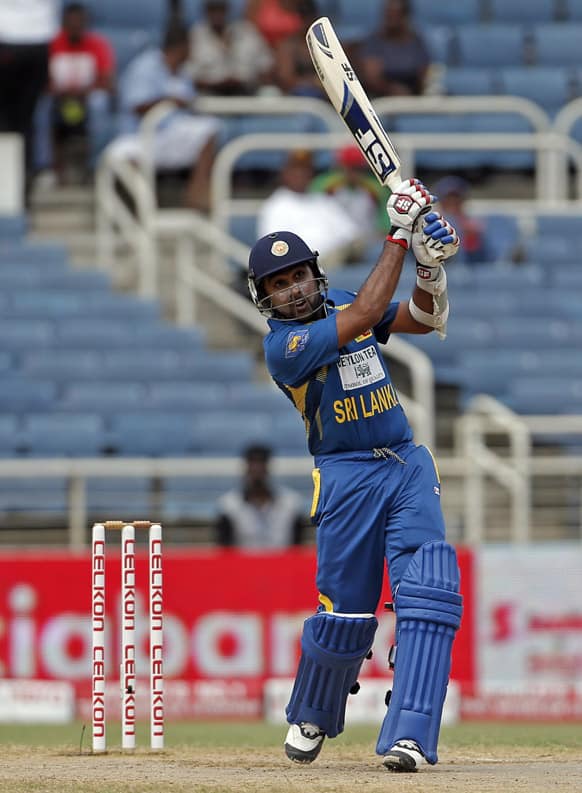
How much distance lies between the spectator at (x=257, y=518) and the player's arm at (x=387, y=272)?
5.54 m

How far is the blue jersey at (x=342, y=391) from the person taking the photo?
705cm

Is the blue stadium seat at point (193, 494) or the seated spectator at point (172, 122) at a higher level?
the seated spectator at point (172, 122)

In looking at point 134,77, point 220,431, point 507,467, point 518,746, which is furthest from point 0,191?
point 518,746

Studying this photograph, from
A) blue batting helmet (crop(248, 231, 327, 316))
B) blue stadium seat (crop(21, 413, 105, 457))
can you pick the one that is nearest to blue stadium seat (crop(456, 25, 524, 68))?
blue stadium seat (crop(21, 413, 105, 457))

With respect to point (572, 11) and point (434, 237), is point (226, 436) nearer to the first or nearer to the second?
point (434, 237)

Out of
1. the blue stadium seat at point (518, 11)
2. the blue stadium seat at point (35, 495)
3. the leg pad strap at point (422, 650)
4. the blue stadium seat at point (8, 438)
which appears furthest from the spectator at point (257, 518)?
the blue stadium seat at point (518, 11)

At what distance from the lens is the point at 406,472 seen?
713 cm

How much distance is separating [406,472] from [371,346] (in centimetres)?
50

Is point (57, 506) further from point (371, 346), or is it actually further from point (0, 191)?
point (371, 346)

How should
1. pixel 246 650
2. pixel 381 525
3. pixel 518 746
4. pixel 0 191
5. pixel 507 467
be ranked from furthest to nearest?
pixel 0 191
pixel 507 467
pixel 246 650
pixel 518 746
pixel 381 525

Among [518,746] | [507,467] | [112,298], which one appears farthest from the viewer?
[112,298]

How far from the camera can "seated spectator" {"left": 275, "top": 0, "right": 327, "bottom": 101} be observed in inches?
662

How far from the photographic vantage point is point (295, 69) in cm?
1702

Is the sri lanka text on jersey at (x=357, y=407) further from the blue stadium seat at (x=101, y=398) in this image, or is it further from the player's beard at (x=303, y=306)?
the blue stadium seat at (x=101, y=398)
